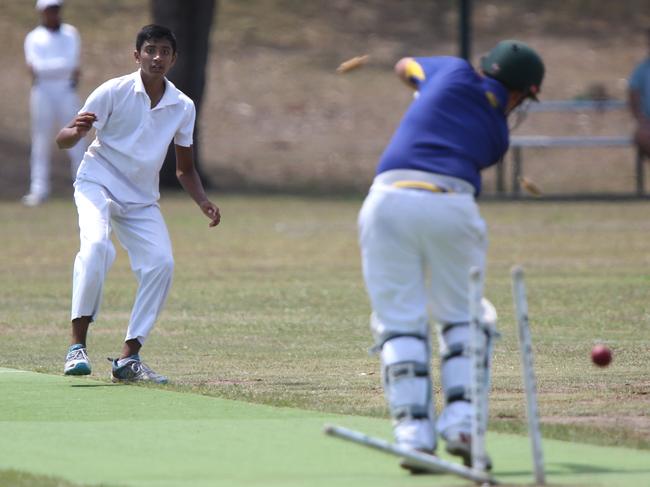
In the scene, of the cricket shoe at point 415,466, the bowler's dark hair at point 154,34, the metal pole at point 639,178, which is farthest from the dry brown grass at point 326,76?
the cricket shoe at point 415,466

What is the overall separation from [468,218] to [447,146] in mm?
337

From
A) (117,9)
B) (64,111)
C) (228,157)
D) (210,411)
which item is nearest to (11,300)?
(210,411)

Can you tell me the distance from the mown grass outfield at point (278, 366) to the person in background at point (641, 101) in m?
1.36

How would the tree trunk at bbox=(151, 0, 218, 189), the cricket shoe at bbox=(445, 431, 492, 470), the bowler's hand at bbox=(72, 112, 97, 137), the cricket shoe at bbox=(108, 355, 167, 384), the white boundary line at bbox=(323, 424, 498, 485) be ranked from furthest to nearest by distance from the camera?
the tree trunk at bbox=(151, 0, 218, 189) < the cricket shoe at bbox=(108, 355, 167, 384) < the bowler's hand at bbox=(72, 112, 97, 137) < the cricket shoe at bbox=(445, 431, 492, 470) < the white boundary line at bbox=(323, 424, 498, 485)

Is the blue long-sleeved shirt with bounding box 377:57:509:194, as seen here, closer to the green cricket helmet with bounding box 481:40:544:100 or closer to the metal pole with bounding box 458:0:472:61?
the green cricket helmet with bounding box 481:40:544:100

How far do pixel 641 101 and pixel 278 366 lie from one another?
5715 millimetres

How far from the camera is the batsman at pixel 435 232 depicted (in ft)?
22.9

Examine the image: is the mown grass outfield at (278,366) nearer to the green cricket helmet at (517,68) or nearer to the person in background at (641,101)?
the person in background at (641,101)

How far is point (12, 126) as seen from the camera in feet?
99.9

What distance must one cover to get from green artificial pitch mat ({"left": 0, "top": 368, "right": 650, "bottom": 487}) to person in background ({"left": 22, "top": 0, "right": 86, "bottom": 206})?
1489 cm

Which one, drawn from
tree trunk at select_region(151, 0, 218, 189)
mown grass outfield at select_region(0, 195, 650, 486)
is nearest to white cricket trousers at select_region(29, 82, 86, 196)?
tree trunk at select_region(151, 0, 218, 189)

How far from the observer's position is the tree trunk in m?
27.4

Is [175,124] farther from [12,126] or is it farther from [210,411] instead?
[12,126]

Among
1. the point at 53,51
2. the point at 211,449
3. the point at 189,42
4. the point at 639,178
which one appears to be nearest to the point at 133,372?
the point at 211,449
